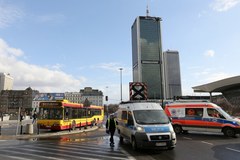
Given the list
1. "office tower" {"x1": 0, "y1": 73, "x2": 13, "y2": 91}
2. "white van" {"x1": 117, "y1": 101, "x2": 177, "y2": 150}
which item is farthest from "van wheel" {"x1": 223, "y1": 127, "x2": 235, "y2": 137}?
"office tower" {"x1": 0, "y1": 73, "x2": 13, "y2": 91}

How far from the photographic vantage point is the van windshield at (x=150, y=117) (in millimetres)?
12328

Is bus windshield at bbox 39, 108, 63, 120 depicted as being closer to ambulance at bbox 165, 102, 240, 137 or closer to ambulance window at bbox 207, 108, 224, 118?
ambulance at bbox 165, 102, 240, 137

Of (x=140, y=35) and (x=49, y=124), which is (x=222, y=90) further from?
(x=49, y=124)

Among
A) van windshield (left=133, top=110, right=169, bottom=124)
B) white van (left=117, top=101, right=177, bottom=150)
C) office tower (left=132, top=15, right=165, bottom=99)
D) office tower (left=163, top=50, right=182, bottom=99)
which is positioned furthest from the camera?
office tower (left=163, top=50, right=182, bottom=99)

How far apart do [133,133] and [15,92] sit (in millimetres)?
166930

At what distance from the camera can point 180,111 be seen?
21.2 m

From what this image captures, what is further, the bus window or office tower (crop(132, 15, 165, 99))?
office tower (crop(132, 15, 165, 99))

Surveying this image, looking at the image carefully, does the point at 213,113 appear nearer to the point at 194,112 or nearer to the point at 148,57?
the point at 194,112

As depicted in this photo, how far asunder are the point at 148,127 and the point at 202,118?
31.6 ft

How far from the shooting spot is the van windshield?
40.4 ft

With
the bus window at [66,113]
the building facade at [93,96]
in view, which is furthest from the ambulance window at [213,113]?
the building facade at [93,96]

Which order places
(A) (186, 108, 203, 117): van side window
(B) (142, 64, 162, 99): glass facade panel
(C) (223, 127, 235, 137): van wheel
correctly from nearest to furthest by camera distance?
(C) (223, 127, 235, 137): van wheel → (A) (186, 108, 203, 117): van side window → (B) (142, 64, 162, 99): glass facade panel

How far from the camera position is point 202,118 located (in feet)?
64.8

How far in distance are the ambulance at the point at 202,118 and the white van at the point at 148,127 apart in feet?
25.5
